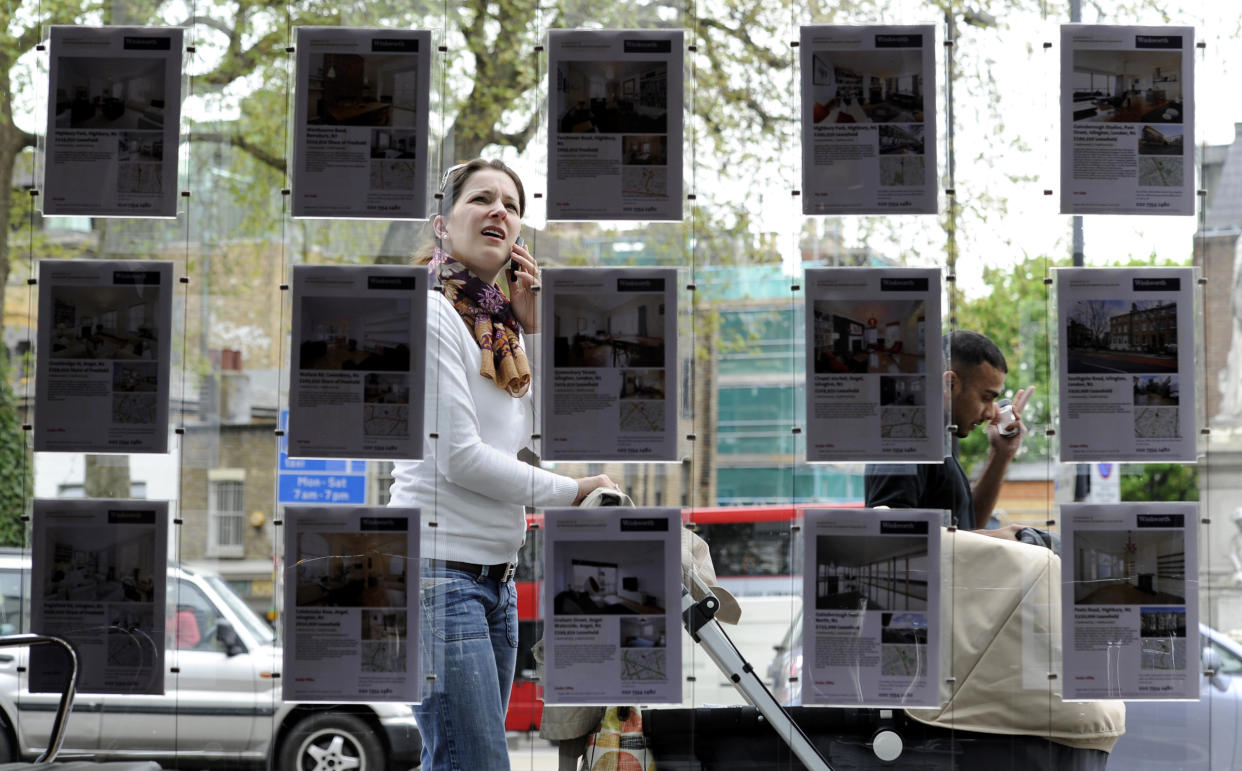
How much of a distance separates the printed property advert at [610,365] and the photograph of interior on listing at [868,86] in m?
A: 0.55

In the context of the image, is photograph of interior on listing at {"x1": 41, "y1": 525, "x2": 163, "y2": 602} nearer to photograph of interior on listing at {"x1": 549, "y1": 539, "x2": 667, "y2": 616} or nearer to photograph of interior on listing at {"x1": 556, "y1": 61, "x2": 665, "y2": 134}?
photograph of interior on listing at {"x1": 549, "y1": 539, "x2": 667, "y2": 616}

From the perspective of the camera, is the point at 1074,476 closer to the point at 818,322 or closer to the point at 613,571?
the point at 818,322

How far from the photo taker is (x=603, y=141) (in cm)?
293

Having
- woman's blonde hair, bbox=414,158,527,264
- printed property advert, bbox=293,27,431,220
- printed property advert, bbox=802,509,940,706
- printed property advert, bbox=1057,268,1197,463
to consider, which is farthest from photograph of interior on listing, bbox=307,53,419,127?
printed property advert, bbox=1057,268,1197,463

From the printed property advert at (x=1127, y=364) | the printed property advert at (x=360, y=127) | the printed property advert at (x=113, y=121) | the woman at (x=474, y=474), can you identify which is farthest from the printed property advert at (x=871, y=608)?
the printed property advert at (x=113, y=121)

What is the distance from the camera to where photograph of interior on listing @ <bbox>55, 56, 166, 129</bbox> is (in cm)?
300

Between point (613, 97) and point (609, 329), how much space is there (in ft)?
1.75

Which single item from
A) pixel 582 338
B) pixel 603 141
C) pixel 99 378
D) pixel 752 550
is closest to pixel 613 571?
pixel 752 550

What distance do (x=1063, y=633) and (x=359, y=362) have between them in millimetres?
1712

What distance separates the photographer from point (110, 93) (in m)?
3.01

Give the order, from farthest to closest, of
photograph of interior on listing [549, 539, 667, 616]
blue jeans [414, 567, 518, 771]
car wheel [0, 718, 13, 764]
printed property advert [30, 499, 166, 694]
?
car wheel [0, 718, 13, 764] → printed property advert [30, 499, 166, 694] → photograph of interior on listing [549, 539, 667, 616] → blue jeans [414, 567, 518, 771]

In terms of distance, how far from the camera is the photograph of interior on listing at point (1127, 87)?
2977 millimetres

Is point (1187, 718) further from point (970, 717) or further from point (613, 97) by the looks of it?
point (613, 97)

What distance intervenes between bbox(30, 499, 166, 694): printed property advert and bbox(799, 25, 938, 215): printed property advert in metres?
1.73
